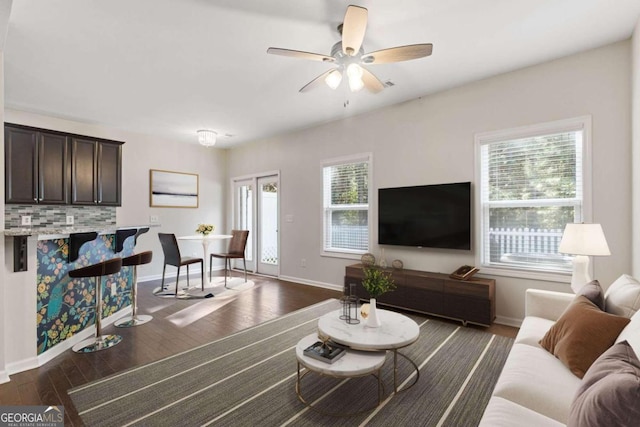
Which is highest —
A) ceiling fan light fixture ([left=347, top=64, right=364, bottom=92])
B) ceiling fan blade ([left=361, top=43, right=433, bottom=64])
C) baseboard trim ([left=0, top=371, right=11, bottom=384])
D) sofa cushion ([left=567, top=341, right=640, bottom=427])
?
ceiling fan blade ([left=361, top=43, right=433, bottom=64])

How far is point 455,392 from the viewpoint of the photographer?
2.06 m

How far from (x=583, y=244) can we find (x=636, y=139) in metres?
1.07

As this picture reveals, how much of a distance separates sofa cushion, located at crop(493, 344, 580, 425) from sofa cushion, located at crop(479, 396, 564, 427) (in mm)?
68

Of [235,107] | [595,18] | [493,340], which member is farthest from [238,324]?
[595,18]

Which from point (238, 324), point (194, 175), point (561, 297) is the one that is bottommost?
point (238, 324)

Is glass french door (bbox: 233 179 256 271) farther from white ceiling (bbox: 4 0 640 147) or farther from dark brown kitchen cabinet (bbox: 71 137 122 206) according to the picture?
white ceiling (bbox: 4 0 640 147)

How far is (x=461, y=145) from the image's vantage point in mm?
3678

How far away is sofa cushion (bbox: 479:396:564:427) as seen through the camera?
3.86 feet

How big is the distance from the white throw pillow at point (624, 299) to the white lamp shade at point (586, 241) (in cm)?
41

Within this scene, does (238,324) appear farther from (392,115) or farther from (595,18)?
(595,18)

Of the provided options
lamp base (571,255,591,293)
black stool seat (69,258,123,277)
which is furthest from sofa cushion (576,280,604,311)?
black stool seat (69,258,123,277)

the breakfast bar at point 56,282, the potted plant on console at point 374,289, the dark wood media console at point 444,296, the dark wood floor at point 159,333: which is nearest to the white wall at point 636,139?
the dark wood media console at point 444,296

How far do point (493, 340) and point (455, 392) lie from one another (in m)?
1.13

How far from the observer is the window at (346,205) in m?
4.69
